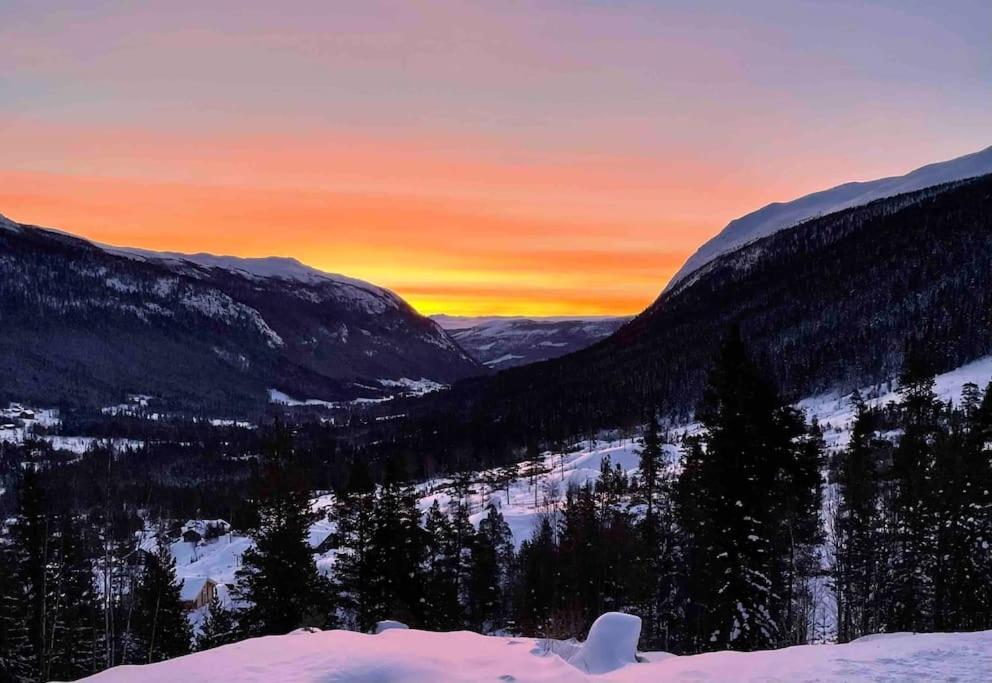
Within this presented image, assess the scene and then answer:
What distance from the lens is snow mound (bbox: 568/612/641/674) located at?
37.0 feet

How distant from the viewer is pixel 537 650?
11.9 meters

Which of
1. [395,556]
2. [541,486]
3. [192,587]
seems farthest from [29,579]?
[541,486]

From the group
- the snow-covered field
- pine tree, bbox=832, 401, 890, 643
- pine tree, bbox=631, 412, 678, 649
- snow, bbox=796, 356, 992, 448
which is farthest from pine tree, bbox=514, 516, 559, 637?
snow, bbox=796, 356, 992, 448

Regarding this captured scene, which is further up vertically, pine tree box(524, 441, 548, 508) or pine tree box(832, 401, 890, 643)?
pine tree box(832, 401, 890, 643)

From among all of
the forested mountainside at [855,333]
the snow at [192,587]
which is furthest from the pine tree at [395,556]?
the forested mountainside at [855,333]

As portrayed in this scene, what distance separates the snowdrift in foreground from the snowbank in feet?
0.05

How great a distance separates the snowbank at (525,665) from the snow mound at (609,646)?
34 centimetres

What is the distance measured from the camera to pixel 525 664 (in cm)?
1073

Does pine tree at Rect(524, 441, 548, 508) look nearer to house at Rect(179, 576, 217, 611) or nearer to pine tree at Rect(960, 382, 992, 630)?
house at Rect(179, 576, 217, 611)

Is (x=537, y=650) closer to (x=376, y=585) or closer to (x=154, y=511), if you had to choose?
(x=376, y=585)

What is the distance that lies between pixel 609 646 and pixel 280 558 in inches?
673

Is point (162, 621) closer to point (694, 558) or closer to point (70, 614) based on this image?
point (70, 614)

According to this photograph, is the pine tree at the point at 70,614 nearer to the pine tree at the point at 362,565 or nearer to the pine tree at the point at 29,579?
the pine tree at the point at 29,579

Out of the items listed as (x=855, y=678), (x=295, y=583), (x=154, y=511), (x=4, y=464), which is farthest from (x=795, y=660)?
(x=4, y=464)
